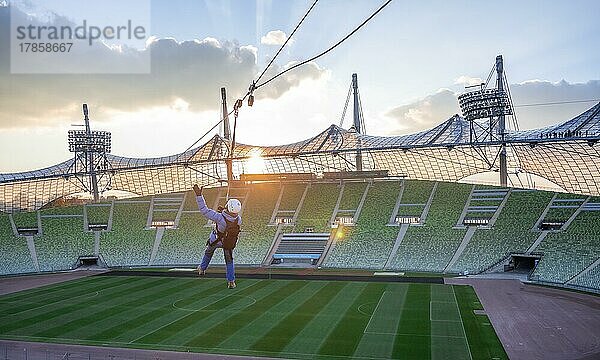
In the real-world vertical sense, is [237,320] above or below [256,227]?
below

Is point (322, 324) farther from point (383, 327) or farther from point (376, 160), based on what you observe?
point (376, 160)

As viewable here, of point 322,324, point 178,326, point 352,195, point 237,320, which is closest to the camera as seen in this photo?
point 322,324

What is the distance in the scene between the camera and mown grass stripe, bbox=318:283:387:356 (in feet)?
70.0

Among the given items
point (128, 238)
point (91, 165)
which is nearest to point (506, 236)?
point (128, 238)

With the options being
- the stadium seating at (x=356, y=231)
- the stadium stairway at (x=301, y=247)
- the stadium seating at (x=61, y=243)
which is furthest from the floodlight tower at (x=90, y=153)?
the stadium stairway at (x=301, y=247)

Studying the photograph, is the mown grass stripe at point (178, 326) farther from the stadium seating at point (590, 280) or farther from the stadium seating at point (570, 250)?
the stadium seating at point (590, 280)

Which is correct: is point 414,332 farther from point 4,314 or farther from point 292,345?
point 4,314

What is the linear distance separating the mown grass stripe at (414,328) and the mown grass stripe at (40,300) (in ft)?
73.5

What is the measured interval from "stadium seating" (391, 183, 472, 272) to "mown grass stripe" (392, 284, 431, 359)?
925 centimetres

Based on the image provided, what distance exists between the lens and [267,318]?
26.8 m

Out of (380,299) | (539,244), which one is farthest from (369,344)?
(539,244)

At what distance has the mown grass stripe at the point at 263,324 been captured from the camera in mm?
22500

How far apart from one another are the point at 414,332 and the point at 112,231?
3822 centimetres

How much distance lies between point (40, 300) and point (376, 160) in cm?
3570
